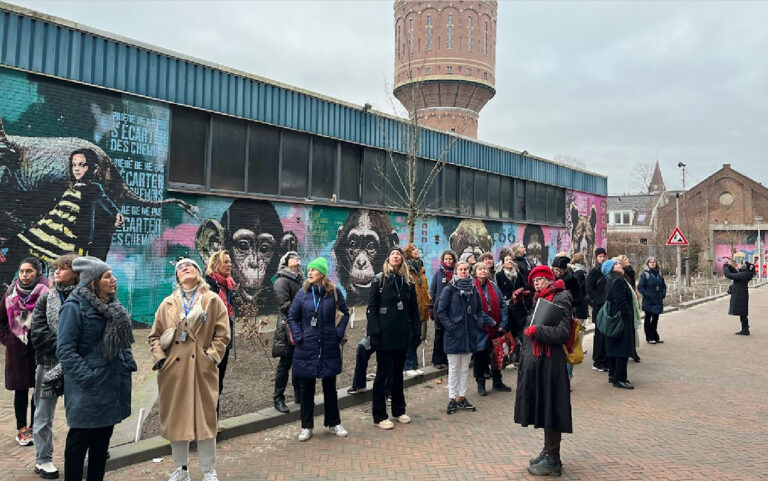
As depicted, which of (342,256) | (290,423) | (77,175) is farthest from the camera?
(342,256)

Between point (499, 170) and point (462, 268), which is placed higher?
point (499, 170)

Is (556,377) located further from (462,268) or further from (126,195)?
(126,195)

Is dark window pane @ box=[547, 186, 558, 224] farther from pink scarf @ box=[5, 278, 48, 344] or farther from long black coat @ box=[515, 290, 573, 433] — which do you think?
pink scarf @ box=[5, 278, 48, 344]

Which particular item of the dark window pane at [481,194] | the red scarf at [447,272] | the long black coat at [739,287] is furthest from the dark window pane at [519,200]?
the red scarf at [447,272]

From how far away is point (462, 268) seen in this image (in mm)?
6551

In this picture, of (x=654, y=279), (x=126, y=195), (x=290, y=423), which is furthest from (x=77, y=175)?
(x=654, y=279)

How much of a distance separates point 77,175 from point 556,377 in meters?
9.25

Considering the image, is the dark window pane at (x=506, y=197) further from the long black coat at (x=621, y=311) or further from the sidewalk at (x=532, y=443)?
the sidewalk at (x=532, y=443)

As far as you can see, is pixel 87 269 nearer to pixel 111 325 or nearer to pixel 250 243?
pixel 111 325

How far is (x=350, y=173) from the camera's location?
51.8ft

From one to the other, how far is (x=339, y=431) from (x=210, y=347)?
200 centimetres

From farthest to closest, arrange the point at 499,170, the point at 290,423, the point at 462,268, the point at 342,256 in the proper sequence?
the point at 499,170 → the point at 342,256 → the point at 462,268 → the point at 290,423

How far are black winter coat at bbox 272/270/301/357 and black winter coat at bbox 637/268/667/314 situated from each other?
8138mm

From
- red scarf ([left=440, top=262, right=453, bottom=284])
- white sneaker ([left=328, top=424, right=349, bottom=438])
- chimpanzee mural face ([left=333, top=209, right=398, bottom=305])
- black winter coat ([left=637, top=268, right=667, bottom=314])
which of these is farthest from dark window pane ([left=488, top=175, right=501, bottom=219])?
white sneaker ([left=328, top=424, right=349, bottom=438])
